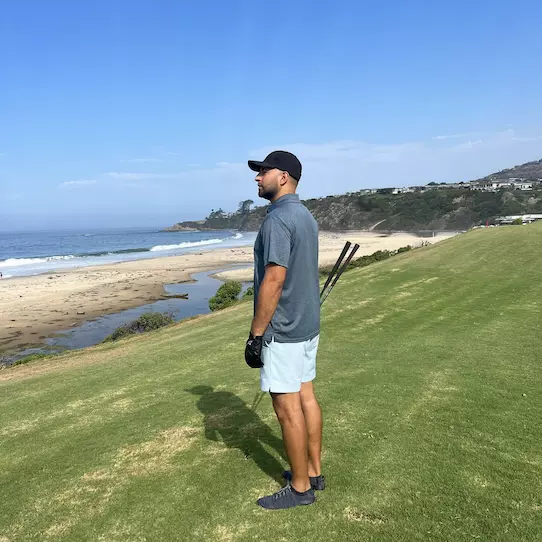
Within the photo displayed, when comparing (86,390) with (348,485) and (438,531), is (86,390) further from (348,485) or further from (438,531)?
(438,531)

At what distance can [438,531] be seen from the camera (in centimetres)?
348

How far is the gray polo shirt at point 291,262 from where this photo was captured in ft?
12.4

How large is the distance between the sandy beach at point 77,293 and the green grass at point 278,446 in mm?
20462

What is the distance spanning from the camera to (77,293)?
4209 cm

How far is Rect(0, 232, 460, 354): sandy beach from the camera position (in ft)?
97.3

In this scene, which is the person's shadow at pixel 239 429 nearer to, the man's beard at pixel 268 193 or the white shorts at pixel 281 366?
the white shorts at pixel 281 366

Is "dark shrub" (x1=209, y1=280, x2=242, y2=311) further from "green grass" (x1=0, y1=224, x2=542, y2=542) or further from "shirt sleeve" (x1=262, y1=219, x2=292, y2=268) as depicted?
"shirt sleeve" (x1=262, y1=219, x2=292, y2=268)

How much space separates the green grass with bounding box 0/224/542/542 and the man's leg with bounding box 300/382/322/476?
0.30 m

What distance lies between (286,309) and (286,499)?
5.45ft

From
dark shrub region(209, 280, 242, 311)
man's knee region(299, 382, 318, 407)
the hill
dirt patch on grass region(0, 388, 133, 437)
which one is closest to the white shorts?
man's knee region(299, 382, 318, 407)

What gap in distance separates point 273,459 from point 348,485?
3.20ft

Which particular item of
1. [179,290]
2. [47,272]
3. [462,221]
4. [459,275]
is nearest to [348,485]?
[459,275]

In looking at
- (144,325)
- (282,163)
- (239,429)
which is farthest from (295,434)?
(144,325)

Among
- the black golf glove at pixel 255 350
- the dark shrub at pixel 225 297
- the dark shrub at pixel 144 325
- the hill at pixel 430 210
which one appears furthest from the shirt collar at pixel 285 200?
the hill at pixel 430 210
